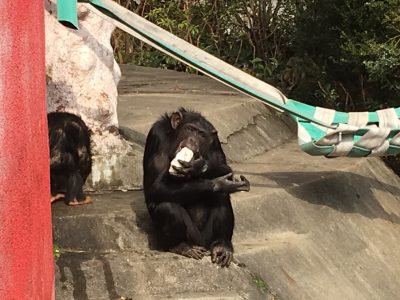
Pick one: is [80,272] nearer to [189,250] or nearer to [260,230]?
[189,250]

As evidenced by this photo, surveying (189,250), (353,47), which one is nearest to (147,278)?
(189,250)

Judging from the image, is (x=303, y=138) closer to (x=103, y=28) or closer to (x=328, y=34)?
(x=103, y=28)

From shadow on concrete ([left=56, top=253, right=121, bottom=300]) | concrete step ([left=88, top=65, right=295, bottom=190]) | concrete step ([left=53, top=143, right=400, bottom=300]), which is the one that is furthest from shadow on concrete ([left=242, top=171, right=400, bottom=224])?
shadow on concrete ([left=56, top=253, right=121, bottom=300])

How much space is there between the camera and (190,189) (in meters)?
6.56

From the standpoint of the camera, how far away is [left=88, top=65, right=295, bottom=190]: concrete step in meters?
7.96

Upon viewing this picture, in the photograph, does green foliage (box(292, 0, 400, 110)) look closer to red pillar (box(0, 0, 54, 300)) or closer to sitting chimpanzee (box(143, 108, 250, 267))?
sitting chimpanzee (box(143, 108, 250, 267))

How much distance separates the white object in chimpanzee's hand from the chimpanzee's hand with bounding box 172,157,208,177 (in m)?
0.02

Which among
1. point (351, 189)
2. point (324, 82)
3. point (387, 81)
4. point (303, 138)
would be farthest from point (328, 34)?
point (303, 138)

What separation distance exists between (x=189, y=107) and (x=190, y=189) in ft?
10.9

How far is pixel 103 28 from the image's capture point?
26.3 ft

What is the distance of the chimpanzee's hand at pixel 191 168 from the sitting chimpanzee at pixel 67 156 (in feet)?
3.48

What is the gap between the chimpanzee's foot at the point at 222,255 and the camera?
21.5 ft

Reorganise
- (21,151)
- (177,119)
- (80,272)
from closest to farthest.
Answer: (21,151) < (80,272) < (177,119)

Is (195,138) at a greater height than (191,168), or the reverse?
(195,138)
